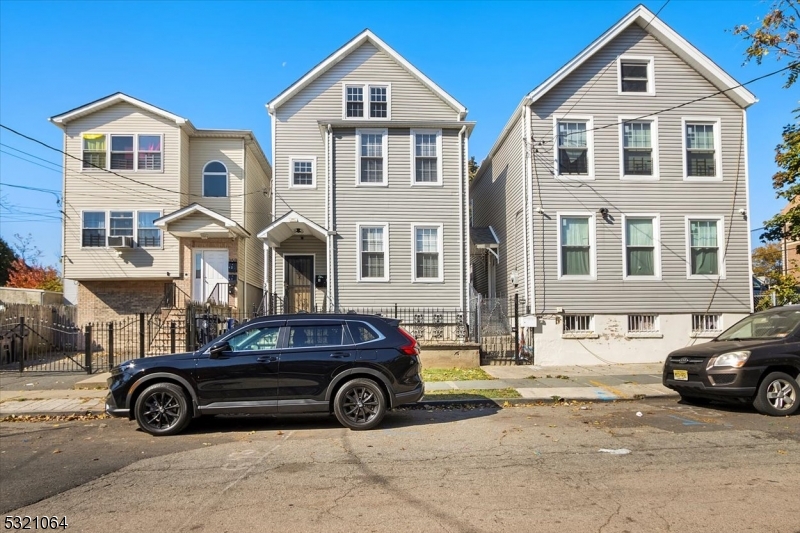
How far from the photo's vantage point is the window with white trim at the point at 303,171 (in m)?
20.7

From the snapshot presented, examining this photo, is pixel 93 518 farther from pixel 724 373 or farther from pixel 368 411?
pixel 724 373

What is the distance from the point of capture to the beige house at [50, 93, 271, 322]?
22.1m

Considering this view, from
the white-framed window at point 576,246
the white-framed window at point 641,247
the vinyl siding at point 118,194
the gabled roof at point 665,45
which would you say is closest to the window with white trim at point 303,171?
the vinyl siding at point 118,194

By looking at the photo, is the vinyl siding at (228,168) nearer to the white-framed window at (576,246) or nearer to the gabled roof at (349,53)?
the gabled roof at (349,53)

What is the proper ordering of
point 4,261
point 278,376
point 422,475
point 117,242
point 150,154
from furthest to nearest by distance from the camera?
point 4,261
point 150,154
point 117,242
point 278,376
point 422,475

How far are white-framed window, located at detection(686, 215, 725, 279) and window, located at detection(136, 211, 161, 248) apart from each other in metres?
17.7

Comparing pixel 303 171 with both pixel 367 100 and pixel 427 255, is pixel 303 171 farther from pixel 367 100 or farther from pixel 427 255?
pixel 427 255

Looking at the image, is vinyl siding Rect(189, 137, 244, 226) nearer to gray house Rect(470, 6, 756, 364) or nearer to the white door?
the white door

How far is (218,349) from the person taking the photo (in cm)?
874

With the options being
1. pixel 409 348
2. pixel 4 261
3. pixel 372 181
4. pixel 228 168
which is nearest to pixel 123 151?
pixel 228 168

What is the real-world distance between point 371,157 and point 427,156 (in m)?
1.77

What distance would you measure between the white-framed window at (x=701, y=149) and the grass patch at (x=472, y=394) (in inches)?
403

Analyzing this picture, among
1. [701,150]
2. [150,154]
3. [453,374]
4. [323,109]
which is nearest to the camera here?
[453,374]

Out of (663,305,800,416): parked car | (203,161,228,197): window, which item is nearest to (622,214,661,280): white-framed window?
(663,305,800,416): parked car
